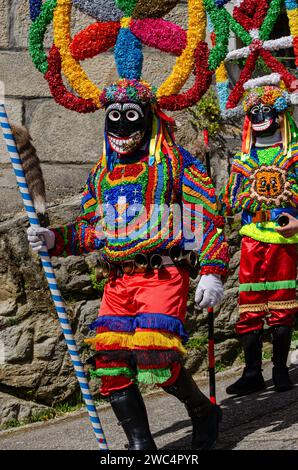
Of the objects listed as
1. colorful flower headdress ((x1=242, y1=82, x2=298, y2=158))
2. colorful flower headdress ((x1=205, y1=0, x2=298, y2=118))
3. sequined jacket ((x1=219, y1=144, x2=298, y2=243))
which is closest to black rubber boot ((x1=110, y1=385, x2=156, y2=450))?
sequined jacket ((x1=219, y1=144, x2=298, y2=243))

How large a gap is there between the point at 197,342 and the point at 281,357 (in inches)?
35.1

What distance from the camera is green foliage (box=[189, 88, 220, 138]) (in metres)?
7.13

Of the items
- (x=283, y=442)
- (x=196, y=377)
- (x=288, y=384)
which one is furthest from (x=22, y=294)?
(x=283, y=442)

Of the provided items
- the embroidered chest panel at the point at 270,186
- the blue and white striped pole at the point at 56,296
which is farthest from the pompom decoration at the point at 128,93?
the embroidered chest panel at the point at 270,186

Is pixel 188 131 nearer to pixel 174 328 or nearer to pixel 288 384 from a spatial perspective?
Answer: pixel 288 384

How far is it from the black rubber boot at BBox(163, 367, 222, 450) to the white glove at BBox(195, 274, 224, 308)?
0.37 metres

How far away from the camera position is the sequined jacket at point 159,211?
4.58 meters

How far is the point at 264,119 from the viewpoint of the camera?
19.2 feet

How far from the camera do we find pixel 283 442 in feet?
14.9

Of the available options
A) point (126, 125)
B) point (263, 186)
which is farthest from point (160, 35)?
point (263, 186)

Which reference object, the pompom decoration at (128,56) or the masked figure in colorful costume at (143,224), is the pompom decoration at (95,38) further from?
the pompom decoration at (128,56)

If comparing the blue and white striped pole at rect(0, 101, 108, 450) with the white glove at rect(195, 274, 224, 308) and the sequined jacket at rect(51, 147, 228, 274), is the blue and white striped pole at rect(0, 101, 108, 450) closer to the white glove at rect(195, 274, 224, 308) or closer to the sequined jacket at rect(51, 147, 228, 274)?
the sequined jacket at rect(51, 147, 228, 274)

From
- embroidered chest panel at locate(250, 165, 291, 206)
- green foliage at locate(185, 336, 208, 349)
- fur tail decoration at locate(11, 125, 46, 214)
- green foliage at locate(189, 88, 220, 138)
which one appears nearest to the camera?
embroidered chest panel at locate(250, 165, 291, 206)

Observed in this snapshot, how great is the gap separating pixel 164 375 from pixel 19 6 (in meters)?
3.78
